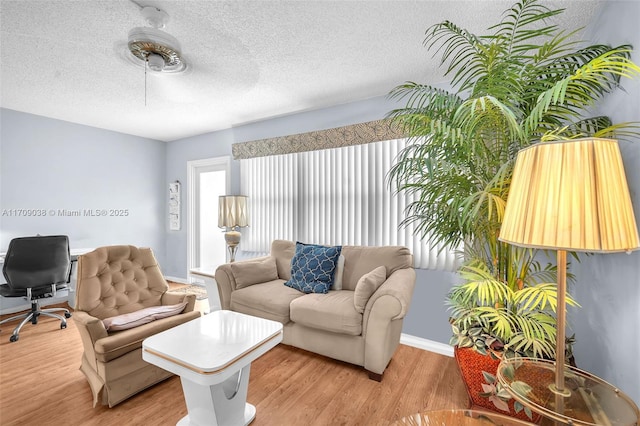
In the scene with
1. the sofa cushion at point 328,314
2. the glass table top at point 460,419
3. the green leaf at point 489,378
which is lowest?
the green leaf at point 489,378

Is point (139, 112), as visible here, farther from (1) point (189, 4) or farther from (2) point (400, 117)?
(2) point (400, 117)

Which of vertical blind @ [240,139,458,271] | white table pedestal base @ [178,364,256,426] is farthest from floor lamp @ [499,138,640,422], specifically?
vertical blind @ [240,139,458,271]

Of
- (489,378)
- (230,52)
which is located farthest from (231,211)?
(489,378)

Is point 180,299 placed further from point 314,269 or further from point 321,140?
point 321,140

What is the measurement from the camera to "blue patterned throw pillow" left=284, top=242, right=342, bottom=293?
258cm

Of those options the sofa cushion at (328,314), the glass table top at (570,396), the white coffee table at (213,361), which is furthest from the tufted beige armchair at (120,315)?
the glass table top at (570,396)

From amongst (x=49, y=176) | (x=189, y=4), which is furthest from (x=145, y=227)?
(x=189, y=4)

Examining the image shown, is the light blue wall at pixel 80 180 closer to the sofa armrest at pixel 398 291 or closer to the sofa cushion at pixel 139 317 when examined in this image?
the sofa cushion at pixel 139 317

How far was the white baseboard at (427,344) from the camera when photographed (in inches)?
97.7

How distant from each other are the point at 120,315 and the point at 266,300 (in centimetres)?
107

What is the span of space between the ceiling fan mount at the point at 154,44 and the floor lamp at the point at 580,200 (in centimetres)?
220

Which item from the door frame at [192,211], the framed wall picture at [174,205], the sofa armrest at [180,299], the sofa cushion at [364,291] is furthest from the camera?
the framed wall picture at [174,205]

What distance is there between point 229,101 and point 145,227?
9.46 feet

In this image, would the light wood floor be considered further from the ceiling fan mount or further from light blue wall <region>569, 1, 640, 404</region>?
the ceiling fan mount
